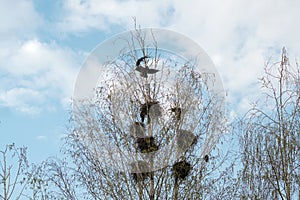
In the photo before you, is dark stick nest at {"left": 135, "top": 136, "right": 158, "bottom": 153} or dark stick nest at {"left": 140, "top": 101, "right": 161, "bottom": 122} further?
dark stick nest at {"left": 140, "top": 101, "right": 161, "bottom": 122}

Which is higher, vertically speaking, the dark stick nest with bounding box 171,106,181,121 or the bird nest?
the dark stick nest with bounding box 171,106,181,121

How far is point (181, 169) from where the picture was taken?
6.55m

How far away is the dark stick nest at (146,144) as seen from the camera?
6.52m

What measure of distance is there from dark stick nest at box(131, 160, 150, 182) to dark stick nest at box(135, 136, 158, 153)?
0.59ft

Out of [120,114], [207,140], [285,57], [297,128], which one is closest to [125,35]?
[120,114]

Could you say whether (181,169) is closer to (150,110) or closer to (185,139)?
(185,139)

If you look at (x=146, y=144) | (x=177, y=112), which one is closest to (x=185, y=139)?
(x=177, y=112)

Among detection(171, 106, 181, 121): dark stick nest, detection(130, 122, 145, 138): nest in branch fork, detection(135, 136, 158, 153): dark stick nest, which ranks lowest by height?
detection(135, 136, 158, 153): dark stick nest

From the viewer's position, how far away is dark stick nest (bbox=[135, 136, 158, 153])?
21.4ft

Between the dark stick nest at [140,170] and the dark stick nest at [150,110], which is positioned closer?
the dark stick nest at [140,170]

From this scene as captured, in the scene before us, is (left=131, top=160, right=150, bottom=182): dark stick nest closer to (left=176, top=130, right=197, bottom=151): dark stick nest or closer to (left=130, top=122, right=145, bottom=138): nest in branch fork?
(left=130, top=122, right=145, bottom=138): nest in branch fork

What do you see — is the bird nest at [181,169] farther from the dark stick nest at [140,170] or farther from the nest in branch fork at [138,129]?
the nest in branch fork at [138,129]

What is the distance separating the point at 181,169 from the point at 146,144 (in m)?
0.58

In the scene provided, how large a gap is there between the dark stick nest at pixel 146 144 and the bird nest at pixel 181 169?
381 millimetres
